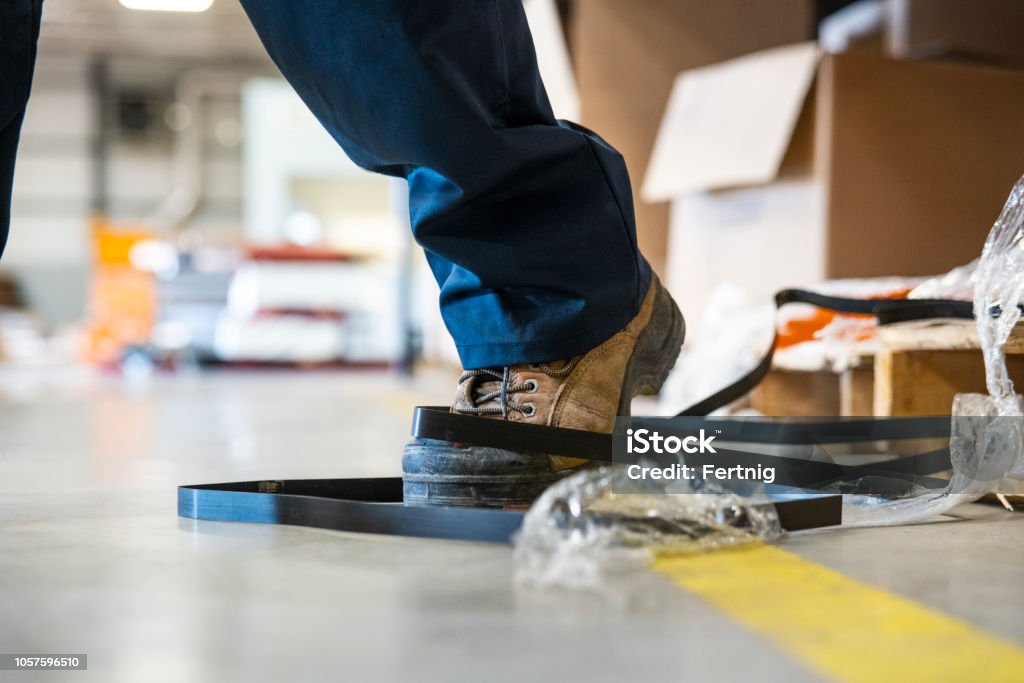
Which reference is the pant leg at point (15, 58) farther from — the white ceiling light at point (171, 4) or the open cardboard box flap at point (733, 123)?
the white ceiling light at point (171, 4)

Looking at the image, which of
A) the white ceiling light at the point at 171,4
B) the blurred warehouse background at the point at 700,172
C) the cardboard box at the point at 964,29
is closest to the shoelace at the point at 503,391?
the blurred warehouse background at the point at 700,172

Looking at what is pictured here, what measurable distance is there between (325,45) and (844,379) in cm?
121

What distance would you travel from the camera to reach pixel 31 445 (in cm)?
198

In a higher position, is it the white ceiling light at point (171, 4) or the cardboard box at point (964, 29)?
the white ceiling light at point (171, 4)

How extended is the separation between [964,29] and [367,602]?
7.66 feet

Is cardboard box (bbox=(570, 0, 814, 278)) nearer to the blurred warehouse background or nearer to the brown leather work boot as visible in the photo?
the blurred warehouse background

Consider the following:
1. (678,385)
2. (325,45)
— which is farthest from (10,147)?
(678,385)

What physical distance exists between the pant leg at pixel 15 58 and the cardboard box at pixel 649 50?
195 centimetres

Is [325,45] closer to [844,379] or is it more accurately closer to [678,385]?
[844,379]

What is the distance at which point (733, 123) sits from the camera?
91.1 inches

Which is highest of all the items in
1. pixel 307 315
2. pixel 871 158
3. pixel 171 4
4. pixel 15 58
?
pixel 171 4

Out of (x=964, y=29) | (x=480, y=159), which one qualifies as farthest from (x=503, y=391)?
(x=964, y=29)

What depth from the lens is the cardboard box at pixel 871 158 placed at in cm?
211

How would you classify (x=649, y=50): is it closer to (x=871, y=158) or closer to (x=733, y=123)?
(x=733, y=123)
